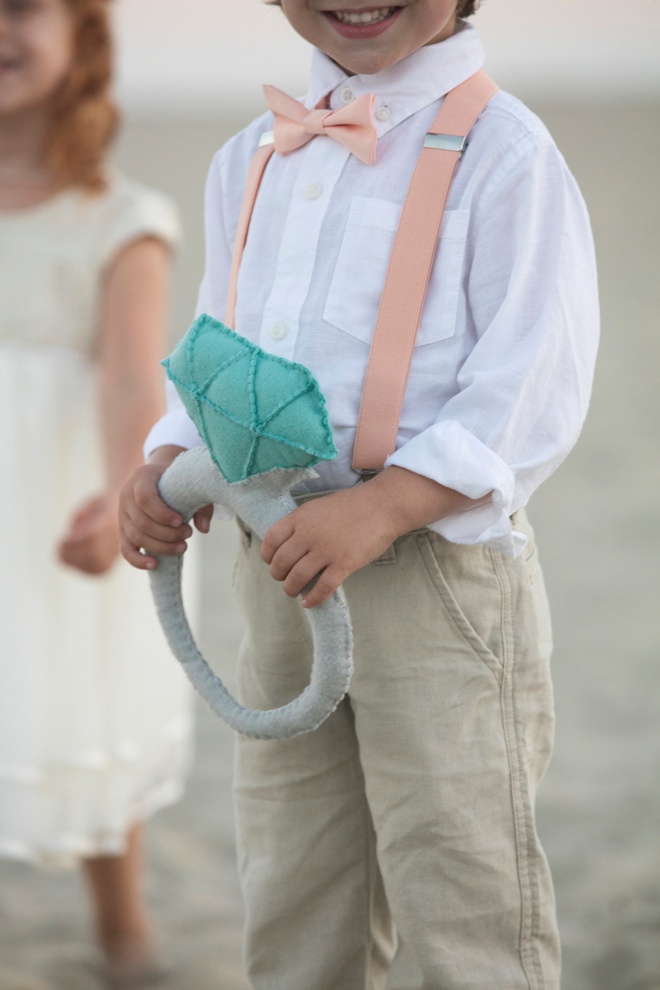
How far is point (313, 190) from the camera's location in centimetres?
113

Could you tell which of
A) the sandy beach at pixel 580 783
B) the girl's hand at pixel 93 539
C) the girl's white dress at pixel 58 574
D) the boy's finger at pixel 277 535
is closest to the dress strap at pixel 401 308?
the boy's finger at pixel 277 535

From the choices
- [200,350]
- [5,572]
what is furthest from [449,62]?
[5,572]

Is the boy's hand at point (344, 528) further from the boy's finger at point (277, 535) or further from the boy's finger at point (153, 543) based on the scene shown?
the boy's finger at point (153, 543)

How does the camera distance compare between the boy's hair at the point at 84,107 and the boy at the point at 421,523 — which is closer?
the boy at the point at 421,523

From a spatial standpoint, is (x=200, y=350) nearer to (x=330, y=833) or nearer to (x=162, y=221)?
(x=330, y=833)

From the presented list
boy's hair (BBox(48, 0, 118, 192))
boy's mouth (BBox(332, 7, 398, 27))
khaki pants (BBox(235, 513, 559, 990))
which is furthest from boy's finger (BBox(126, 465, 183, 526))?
boy's hair (BBox(48, 0, 118, 192))

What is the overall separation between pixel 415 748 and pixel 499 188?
0.52 meters

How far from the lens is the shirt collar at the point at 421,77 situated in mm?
1099

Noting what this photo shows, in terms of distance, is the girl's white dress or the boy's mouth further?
the girl's white dress

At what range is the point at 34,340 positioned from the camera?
175 cm

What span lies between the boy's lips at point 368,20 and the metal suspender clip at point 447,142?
0.11 meters

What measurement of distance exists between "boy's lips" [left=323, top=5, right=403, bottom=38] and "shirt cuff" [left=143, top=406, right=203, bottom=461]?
0.41 meters

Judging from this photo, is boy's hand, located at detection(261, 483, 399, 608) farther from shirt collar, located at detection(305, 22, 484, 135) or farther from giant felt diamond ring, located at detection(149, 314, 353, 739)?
shirt collar, located at detection(305, 22, 484, 135)

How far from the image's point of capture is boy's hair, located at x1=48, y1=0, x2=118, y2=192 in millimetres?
1758
